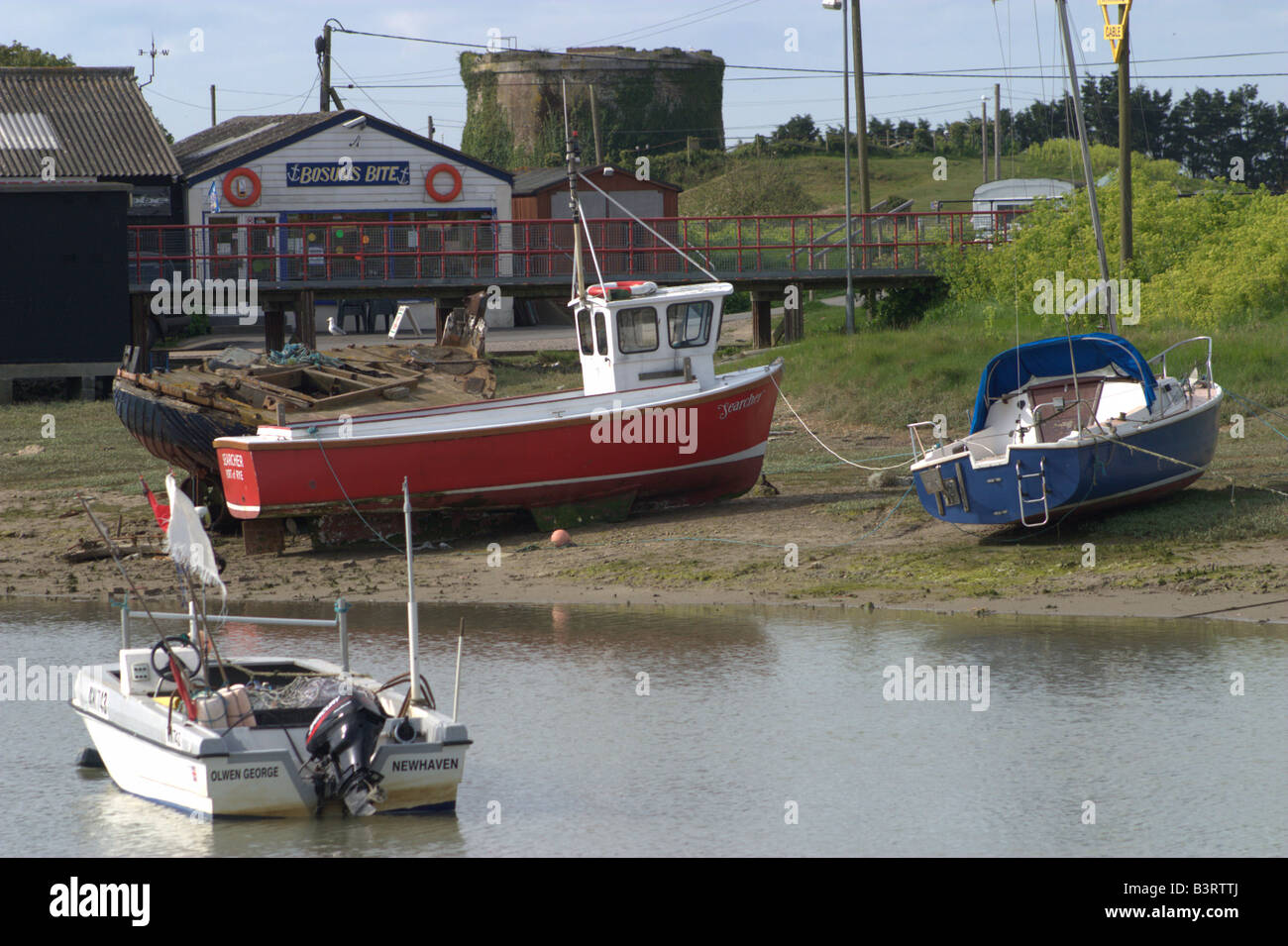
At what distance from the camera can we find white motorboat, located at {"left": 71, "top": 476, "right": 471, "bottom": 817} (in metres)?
10.1

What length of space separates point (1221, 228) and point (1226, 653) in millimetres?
20942

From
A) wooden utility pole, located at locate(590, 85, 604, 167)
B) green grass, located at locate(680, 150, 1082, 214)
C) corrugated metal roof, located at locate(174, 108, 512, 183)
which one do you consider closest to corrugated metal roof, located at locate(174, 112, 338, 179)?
corrugated metal roof, located at locate(174, 108, 512, 183)

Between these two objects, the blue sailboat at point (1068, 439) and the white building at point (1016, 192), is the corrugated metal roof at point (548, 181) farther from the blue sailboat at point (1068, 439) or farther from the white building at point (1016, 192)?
the blue sailboat at point (1068, 439)

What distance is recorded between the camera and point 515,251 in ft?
120

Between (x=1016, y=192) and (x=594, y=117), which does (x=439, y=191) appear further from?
(x=1016, y=192)

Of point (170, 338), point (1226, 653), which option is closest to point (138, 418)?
point (1226, 653)

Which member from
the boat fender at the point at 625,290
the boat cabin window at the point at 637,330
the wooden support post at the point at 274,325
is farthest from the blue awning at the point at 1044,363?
the wooden support post at the point at 274,325

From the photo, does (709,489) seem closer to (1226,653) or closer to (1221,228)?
(1226,653)

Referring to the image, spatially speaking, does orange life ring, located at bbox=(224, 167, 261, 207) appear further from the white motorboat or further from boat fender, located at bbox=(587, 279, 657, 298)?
the white motorboat

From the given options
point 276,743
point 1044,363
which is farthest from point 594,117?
point 276,743

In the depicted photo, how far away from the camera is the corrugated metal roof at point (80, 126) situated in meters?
41.7

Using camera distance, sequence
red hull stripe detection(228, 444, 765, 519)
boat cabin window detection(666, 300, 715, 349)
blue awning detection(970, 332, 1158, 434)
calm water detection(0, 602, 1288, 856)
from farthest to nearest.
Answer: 1. boat cabin window detection(666, 300, 715, 349)
2. red hull stripe detection(228, 444, 765, 519)
3. blue awning detection(970, 332, 1158, 434)
4. calm water detection(0, 602, 1288, 856)

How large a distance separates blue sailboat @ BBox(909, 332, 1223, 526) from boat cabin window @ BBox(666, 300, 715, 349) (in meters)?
4.01

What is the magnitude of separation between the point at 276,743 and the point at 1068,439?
31.3 ft
